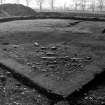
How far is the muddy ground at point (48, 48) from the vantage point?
10.4ft

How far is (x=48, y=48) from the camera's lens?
218 inches

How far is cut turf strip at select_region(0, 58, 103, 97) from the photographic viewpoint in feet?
10.9

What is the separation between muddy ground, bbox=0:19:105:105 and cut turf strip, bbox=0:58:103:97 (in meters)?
0.11

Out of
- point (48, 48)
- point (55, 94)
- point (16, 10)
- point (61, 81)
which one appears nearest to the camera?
point (55, 94)


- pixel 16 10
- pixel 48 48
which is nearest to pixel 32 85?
pixel 48 48

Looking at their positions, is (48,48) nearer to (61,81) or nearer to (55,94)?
(61,81)

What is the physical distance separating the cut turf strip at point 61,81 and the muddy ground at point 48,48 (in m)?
0.11

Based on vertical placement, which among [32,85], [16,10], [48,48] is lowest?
[32,85]

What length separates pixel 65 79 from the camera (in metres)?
3.64

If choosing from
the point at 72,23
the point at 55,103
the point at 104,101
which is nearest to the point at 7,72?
the point at 55,103

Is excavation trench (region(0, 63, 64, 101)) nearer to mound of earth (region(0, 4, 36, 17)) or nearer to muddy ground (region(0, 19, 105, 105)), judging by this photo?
muddy ground (region(0, 19, 105, 105))

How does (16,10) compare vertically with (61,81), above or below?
above

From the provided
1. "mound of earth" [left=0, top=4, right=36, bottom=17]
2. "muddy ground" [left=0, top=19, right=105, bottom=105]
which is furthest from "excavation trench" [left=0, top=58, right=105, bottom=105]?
"mound of earth" [left=0, top=4, right=36, bottom=17]

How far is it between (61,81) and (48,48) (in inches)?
81.8
